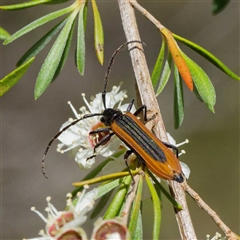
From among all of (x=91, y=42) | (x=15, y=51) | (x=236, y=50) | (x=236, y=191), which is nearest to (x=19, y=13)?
(x=15, y=51)

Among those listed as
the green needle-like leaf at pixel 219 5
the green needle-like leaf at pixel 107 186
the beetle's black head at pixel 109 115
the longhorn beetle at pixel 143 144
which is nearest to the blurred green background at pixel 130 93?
the green needle-like leaf at pixel 219 5

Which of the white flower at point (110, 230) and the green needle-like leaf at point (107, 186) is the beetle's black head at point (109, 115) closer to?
the green needle-like leaf at point (107, 186)

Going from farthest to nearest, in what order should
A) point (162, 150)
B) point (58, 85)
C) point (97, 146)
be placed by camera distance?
point (58, 85) < point (97, 146) < point (162, 150)

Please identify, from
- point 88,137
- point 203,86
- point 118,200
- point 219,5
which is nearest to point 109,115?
point 88,137

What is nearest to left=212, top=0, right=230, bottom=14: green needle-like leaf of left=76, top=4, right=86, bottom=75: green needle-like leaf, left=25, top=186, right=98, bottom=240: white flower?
left=76, top=4, right=86, bottom=75: green needle-like leaf

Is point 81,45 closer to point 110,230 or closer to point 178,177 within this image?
point 178,177

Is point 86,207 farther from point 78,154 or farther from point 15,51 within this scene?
point 15,51
